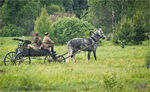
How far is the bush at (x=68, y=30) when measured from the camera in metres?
46.6

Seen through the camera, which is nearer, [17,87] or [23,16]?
[17,87]

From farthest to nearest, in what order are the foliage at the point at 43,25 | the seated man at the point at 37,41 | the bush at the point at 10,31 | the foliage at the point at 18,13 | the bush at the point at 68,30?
the foliage at the point at 18,13
the bush at the point at 10,31
the foliage at the point at 43,25
the bush at the point at 68,30
the seated man at the point at 37,41

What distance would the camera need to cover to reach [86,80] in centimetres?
1117

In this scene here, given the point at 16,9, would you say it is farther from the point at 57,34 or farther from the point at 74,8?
the point at 74,8

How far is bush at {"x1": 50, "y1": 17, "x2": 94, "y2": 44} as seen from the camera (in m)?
46.6

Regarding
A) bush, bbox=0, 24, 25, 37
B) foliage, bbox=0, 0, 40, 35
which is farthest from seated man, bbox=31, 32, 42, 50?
foliage, bbox=0, 0, 40, 35

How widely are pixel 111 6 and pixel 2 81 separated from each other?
56233 millimetres

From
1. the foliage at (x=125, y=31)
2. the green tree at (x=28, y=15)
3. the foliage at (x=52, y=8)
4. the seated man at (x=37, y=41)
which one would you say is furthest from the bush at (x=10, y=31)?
the seated man at (x=37, y=41)

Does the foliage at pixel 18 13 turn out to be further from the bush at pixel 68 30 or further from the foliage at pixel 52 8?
the bush at pixel 68 30

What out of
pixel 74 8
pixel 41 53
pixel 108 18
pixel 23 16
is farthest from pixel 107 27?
pixel 41 53

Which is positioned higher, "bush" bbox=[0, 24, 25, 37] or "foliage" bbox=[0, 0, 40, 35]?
"foliage" bbox=[0, 0, 40, 35]

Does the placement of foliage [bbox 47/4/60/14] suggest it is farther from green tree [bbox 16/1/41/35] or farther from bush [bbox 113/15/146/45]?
bush [bbox 113/15/146/45]

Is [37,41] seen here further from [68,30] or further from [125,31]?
[68,30]

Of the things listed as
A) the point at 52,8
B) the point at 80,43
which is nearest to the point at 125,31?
the point at 80,43
